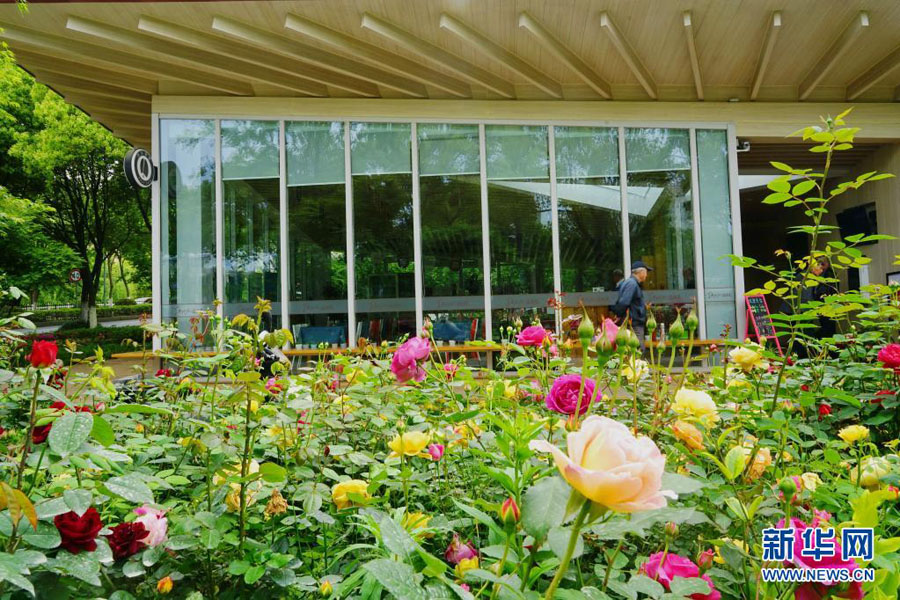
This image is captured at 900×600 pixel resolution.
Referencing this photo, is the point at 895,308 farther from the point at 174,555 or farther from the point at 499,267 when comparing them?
the point at 499,267

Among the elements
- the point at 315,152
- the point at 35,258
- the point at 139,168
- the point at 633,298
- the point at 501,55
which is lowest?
the point at 633,298

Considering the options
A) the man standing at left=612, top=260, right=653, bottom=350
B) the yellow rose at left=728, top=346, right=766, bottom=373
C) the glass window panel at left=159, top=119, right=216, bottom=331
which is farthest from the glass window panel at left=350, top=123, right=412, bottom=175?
the yellow rose at left=728, top=346, right=766, bottom=373

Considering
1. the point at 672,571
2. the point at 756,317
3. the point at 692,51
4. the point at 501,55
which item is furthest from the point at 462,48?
the point at 672,571

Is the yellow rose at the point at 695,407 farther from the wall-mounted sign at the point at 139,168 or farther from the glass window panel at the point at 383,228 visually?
the wall-mounted sign at the point at 139,168

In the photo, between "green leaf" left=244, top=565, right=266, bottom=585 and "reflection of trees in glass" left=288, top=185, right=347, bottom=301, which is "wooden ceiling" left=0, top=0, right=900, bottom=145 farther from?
"green leaf" left=244, top=565, right=266, bottom=585

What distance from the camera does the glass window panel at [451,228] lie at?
26.9 feet

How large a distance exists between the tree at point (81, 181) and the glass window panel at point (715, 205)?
16.1 meters

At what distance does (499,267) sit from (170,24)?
5245 mm

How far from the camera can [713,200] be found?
28.5 ft

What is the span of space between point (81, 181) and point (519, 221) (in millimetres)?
16086

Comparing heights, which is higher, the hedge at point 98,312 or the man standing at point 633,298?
the hedge at point 98,312

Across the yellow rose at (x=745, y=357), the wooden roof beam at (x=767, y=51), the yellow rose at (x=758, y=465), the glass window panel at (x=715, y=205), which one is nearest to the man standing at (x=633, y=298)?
the glass window panel at (x=715, y=205)

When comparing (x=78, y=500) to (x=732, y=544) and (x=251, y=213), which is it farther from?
(x=251, y=213)

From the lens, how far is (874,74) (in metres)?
8.00
